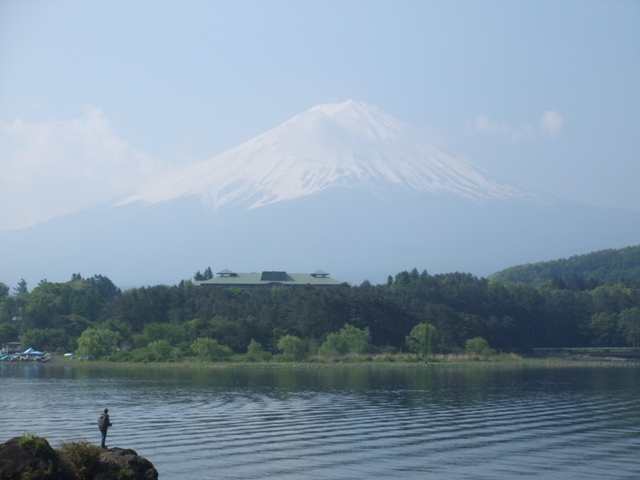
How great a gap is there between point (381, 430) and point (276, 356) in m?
43.0

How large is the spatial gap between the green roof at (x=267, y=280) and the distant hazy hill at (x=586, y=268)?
2272 inches

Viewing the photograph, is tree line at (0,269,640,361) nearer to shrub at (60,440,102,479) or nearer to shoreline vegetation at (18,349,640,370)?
shoreline vegetation at (18,349,640,370)

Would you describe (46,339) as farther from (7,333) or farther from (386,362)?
(386,362)

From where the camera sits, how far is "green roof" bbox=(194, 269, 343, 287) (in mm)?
123688

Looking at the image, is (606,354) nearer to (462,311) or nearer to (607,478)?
(462,311)

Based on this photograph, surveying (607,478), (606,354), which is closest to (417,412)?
(607,478)

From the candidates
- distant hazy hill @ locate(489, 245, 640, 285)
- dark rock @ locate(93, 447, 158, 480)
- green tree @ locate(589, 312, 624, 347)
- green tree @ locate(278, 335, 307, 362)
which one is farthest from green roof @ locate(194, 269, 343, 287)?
dark rock @ locate(93, 447, 158, 480)

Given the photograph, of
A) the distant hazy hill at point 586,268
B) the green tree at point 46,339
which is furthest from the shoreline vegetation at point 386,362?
the distant hazy hill at point 586,268

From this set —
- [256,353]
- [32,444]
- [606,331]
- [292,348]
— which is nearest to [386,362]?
[292,348]

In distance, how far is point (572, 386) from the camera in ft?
181

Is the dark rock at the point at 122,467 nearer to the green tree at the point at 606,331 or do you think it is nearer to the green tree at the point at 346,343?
the green tree at the point at 346,343

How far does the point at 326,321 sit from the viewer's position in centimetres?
8325

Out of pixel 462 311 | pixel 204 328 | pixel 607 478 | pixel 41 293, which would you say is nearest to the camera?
pixel 607 478

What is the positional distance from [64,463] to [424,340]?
201 feet
